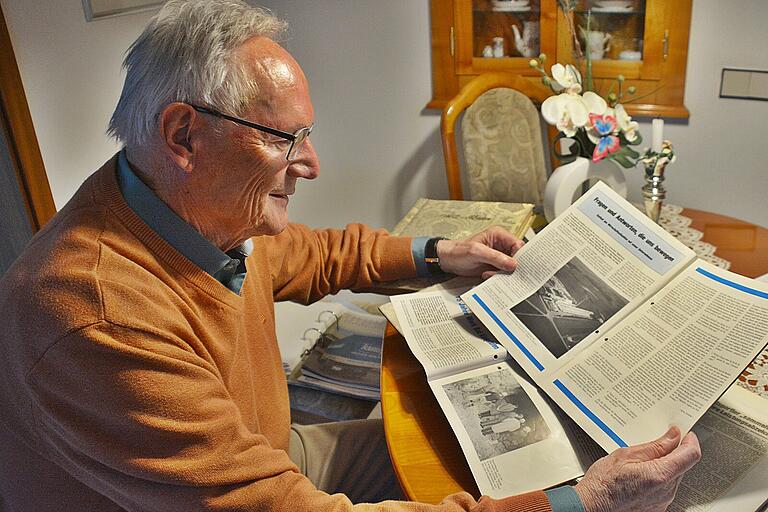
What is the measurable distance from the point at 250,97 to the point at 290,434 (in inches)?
27.6

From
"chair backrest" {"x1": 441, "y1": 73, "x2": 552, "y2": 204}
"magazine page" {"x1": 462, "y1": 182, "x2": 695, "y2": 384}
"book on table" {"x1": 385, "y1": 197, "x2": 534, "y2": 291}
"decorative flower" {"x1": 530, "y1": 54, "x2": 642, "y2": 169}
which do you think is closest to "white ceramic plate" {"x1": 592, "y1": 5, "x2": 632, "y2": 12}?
"chair backrest" {"x1": 441, "y1": 73, "x2": 552, "y2": 204}

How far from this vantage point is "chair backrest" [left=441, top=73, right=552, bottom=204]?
223cm

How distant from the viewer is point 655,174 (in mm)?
1646

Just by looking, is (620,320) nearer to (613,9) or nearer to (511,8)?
(613,9)

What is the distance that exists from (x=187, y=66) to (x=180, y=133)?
9cm

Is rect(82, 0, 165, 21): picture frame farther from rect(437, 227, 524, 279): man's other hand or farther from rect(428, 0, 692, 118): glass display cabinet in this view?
rect(437, 227, 524, 279): man's other hand

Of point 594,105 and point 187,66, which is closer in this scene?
point 187,66

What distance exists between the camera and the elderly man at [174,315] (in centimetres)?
85

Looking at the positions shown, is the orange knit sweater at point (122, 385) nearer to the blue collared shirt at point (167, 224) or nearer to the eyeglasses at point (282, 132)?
the blue collared shirt at point (167, 224)

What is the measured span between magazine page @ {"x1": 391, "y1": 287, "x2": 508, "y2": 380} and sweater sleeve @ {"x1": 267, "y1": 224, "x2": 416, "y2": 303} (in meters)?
0.13

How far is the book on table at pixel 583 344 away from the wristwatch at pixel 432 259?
0.10 m

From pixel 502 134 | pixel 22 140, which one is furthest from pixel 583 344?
pixel 22 140

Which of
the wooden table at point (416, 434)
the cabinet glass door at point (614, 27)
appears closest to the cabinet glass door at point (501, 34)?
the cabinet glass door at point (614, 27)

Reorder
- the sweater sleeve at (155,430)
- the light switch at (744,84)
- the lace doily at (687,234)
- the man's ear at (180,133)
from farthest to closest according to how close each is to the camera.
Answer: the light switch at (744,84)
the lace doily at (687,234)
the man's ear at (180,133)
the sweater sleeve at (155,430)
